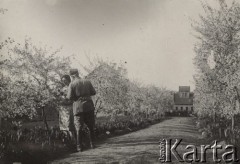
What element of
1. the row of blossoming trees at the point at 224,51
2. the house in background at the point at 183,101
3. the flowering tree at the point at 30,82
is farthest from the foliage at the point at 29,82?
the house in background at the point at 183,101

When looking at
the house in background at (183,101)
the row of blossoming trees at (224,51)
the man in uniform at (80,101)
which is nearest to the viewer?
the man in uniform at (80,101)

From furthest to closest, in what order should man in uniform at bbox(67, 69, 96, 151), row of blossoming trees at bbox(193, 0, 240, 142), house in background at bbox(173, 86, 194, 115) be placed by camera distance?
house in background at bbox(173, 86, 194, 115)
row of blossoming trees at bbox(193, 0, 240, 142)
man in uniform at bbox(67, 69, 96, 151)

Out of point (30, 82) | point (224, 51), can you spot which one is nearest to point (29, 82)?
point (30, 82)

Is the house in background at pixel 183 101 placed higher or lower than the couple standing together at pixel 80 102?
higher

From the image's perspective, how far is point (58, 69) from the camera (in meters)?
12.2

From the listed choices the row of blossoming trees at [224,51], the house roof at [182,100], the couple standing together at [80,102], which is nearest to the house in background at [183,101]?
the house roof at [182,100]

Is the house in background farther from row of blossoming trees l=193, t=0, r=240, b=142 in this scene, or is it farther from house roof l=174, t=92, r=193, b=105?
row of blossoming trees l=193, t=0, r=240, b=142

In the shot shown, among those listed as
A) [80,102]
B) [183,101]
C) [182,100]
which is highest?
[182,100]

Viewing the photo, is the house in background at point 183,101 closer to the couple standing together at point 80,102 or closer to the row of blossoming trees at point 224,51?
the row of blossoming trees at point 224,51

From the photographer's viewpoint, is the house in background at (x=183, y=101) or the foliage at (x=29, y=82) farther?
the house in background at (x=183, y=101)

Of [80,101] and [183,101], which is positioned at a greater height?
[183,101]

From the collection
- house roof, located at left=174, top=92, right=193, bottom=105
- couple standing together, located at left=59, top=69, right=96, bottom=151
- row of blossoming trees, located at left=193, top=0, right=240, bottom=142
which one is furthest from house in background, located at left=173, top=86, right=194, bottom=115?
couple standing together, located at left=59, top=69, right=96, bottom=151

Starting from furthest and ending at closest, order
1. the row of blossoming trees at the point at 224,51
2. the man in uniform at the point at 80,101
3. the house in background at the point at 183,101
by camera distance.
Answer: the house in background at the point at 183,101 → the row of blossoming trees at the point at 224,51 → the man in uniform at the point at 80,101

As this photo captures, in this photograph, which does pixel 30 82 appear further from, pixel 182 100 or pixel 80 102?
pixel 182 100
